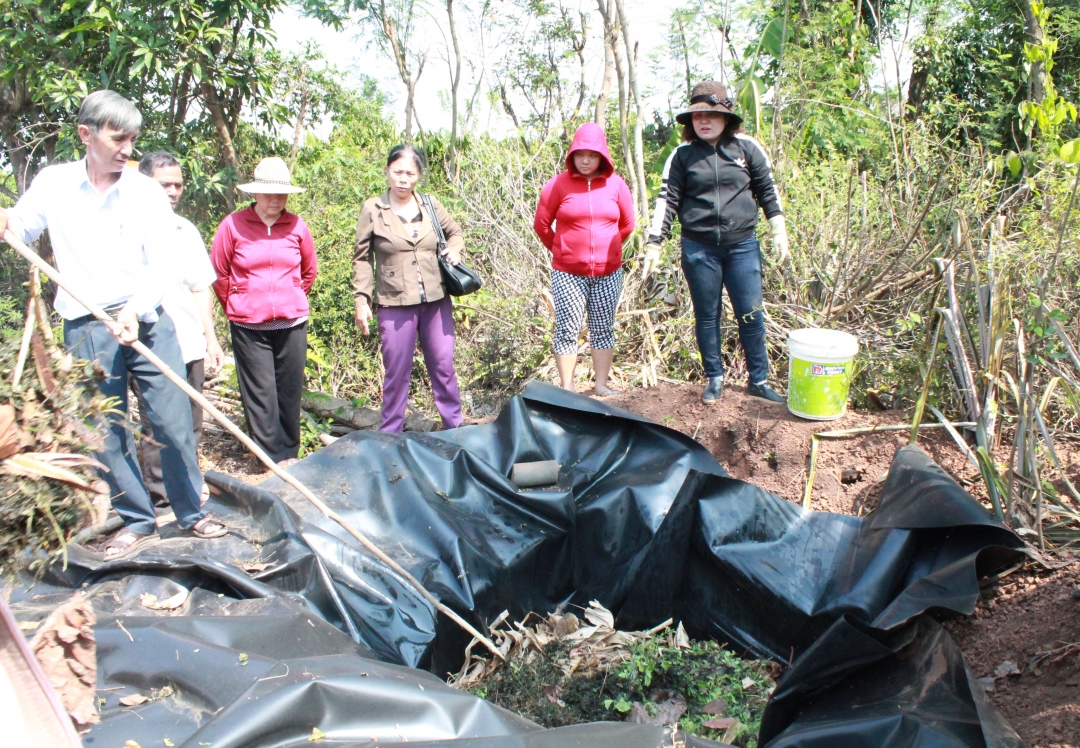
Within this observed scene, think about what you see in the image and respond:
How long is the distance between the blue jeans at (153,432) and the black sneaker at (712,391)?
2.52m

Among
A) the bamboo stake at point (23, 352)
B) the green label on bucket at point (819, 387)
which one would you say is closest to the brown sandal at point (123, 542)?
the bamboo stake at point (23, 352)

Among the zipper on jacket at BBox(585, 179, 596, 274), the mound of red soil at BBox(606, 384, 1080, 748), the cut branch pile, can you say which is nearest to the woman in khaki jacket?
the zipper on jacket at BBox(585, 179, 596, 274)

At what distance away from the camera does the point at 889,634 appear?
239 cm

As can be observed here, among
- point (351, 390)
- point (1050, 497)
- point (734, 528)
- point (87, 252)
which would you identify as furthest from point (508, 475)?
point (351, 390)

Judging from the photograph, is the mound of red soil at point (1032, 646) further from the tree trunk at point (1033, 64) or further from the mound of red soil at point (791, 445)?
the tree trunk at point (1033, 64)

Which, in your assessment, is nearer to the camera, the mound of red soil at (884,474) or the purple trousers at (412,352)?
the mound of red soil at (884,474)

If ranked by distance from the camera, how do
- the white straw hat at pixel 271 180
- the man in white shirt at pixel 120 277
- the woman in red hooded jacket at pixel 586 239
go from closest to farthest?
the man in white shirt at pixel 120 277 < the white straw hat at pixel 271 180 < the woman in red hooded jacket at pixel 586 239

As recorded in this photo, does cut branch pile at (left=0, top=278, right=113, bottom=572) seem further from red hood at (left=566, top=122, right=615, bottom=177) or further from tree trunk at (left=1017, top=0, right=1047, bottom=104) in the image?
tree trunk at (left=1017, top=0, right=1047, bottom=104)

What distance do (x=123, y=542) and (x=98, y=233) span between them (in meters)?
1.20

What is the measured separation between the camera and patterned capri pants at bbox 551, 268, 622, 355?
4.60 meters

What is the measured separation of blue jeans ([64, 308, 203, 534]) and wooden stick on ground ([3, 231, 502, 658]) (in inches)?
14.0

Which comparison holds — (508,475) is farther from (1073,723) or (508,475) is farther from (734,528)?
(1073,723)

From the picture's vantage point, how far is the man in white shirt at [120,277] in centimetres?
283

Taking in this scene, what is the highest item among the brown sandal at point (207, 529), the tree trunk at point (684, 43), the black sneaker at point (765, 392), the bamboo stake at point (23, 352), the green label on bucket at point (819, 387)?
the tree trunk at point (684, 43)
